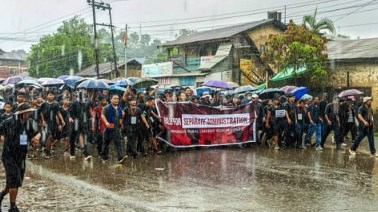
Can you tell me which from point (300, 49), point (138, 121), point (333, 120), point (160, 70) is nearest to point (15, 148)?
point (138, 121)

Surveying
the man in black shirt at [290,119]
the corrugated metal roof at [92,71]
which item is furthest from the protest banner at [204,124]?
the corrugated metal roof at [92,71]

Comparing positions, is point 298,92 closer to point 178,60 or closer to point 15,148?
point 15,148

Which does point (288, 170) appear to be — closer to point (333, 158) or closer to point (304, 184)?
point (304, 184)

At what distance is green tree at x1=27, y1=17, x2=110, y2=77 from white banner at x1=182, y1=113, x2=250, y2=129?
143ft

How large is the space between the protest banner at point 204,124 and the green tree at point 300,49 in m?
9.79

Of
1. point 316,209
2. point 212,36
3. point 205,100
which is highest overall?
point 212,36

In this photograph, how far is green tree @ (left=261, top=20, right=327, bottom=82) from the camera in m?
24.2

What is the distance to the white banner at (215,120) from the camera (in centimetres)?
1424

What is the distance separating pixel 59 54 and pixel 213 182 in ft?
164

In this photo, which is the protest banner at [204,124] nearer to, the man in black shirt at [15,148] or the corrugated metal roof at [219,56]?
the man in black shirt at [15,148]

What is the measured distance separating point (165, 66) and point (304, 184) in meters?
30.4

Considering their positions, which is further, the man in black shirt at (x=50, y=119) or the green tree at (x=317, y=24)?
the green tree at (x=317, y=24)

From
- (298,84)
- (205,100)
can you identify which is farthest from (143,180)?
(298,84)

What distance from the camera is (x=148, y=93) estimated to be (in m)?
13.9
